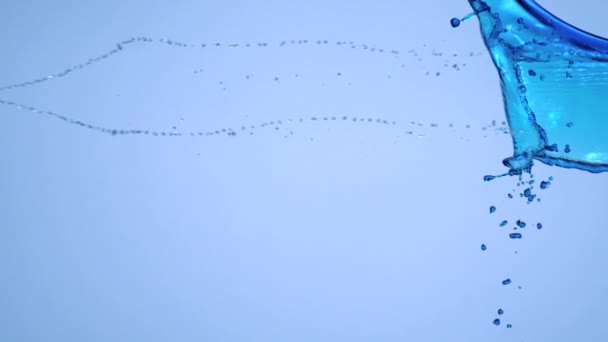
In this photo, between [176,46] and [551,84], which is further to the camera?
[551,84]

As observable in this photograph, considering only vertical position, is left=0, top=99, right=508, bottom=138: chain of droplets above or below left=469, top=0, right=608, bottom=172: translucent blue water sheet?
below

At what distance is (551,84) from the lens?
4.46 feet

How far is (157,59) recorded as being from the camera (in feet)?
4.08

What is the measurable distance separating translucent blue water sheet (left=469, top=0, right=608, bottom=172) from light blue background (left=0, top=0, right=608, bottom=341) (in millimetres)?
43

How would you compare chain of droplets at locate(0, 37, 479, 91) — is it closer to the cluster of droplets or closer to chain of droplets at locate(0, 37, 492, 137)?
chain of droplets at locate(0, 37, 492, 137)

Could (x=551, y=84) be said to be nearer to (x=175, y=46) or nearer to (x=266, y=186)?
(x=266, y=186)

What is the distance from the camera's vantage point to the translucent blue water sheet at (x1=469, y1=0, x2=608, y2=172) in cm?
133

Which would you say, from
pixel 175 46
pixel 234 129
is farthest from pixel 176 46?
pixel 234 129

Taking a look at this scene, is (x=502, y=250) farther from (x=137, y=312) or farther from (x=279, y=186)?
(x=137, y=312)

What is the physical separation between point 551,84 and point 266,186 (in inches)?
30.3

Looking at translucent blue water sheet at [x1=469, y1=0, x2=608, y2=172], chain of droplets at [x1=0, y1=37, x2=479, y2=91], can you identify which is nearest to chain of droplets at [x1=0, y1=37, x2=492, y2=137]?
chain of droplets at [x1=0, y1=37, x2=479, y2=91]

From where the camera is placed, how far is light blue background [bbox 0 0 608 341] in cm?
123

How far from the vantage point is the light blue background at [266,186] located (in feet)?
4.04

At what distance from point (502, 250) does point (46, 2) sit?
1.24m
